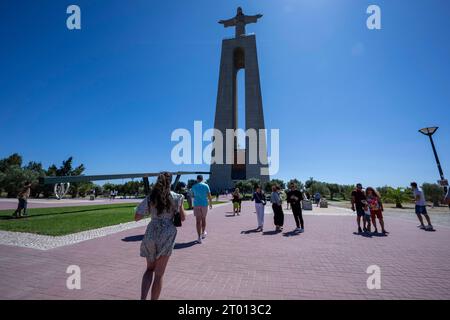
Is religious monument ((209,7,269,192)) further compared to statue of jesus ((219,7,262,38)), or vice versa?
statue of jesus ((219,7,262,38))

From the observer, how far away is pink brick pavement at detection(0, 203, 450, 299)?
3205 mm

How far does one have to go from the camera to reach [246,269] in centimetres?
418

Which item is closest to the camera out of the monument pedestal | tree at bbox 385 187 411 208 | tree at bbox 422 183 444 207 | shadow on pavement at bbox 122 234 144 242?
shadow on pavement at bbox 122 234 144 242

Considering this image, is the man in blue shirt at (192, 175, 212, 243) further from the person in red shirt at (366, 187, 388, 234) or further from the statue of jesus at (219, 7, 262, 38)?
the statue of jesus at (219, 7, 262, 38)

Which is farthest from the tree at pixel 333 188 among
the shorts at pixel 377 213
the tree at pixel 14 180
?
the tree at pixel 14 180

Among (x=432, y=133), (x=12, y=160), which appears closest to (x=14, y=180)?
(x=12, y=160)

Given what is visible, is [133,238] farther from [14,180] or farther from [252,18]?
[252,18]

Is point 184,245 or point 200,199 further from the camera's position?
point 200,199

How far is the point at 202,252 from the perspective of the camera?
5.39 m

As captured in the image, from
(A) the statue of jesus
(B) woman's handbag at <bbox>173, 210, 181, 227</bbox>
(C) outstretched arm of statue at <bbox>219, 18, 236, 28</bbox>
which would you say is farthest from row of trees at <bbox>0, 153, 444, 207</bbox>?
(C) outstretched arm of statue at <bbox>219, 18, 236, 28</bbox>

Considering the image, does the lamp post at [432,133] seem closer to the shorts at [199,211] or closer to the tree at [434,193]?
the shorts at [199,211]
